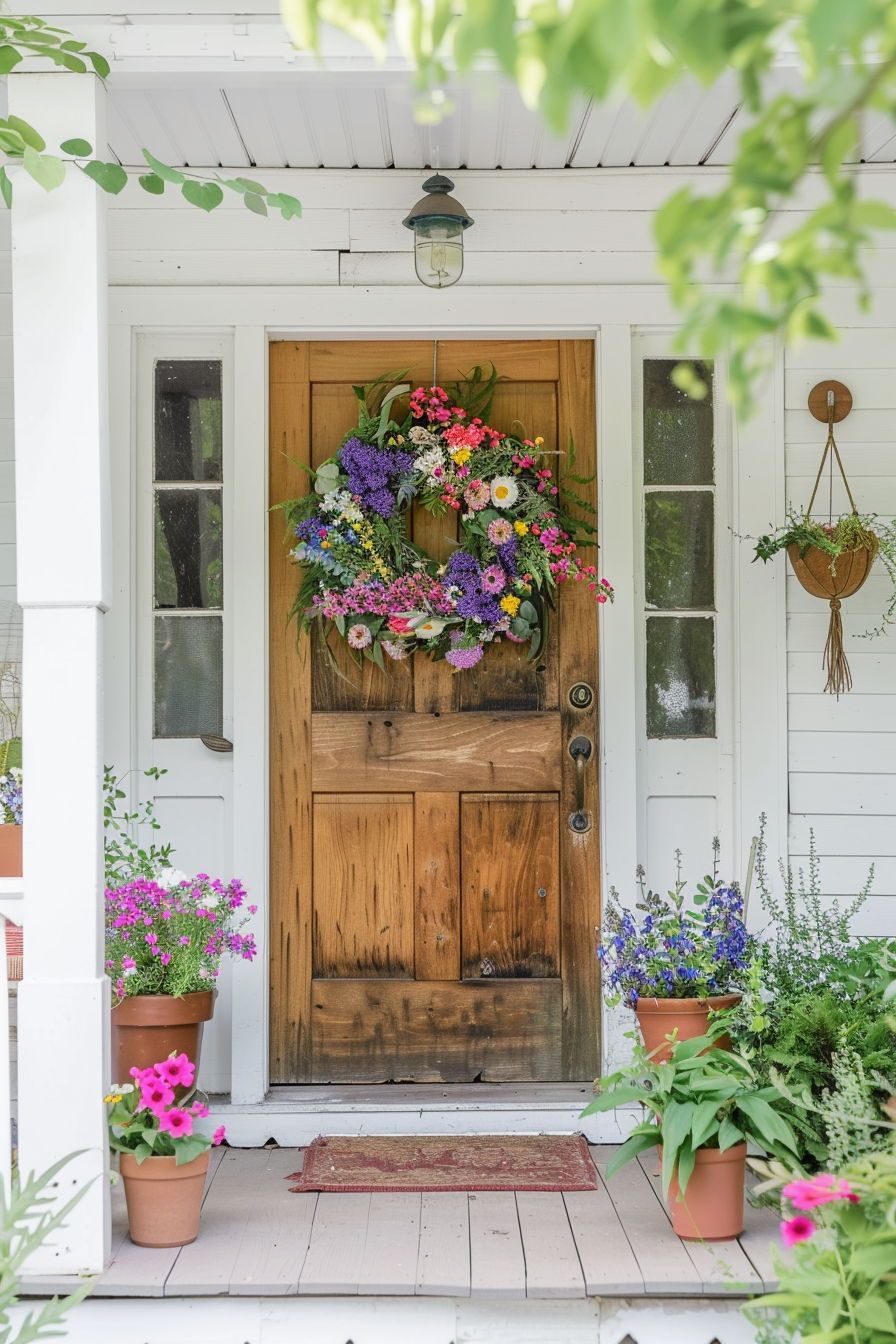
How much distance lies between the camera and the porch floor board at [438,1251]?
2.35m

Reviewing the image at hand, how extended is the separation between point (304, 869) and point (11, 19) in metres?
2.11

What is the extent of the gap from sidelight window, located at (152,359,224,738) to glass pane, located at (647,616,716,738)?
3.80ft

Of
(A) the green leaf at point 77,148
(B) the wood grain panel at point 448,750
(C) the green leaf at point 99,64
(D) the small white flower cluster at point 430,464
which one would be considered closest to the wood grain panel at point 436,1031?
(B) the wood grain panel at point 448,750

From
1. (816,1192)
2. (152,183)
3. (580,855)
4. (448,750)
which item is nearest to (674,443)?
(448,750)

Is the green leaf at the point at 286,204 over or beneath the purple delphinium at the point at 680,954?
over

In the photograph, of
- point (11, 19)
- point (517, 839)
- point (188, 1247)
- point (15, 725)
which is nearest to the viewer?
point (11, 19)

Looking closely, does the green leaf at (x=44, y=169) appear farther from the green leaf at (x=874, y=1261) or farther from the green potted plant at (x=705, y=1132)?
the green leaf at (x=874, y=1261)

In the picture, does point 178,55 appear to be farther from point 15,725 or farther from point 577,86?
point 577,86

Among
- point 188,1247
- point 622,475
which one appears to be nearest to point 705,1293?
point 188,1247

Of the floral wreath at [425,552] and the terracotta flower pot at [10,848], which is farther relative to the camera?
the floral wreath at [425,552]

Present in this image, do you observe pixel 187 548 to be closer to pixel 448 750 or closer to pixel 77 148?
pixel 448 750

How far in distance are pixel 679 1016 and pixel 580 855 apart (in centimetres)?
72

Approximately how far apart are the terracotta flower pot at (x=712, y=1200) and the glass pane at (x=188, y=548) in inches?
73.9

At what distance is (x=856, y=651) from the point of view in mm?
3439
